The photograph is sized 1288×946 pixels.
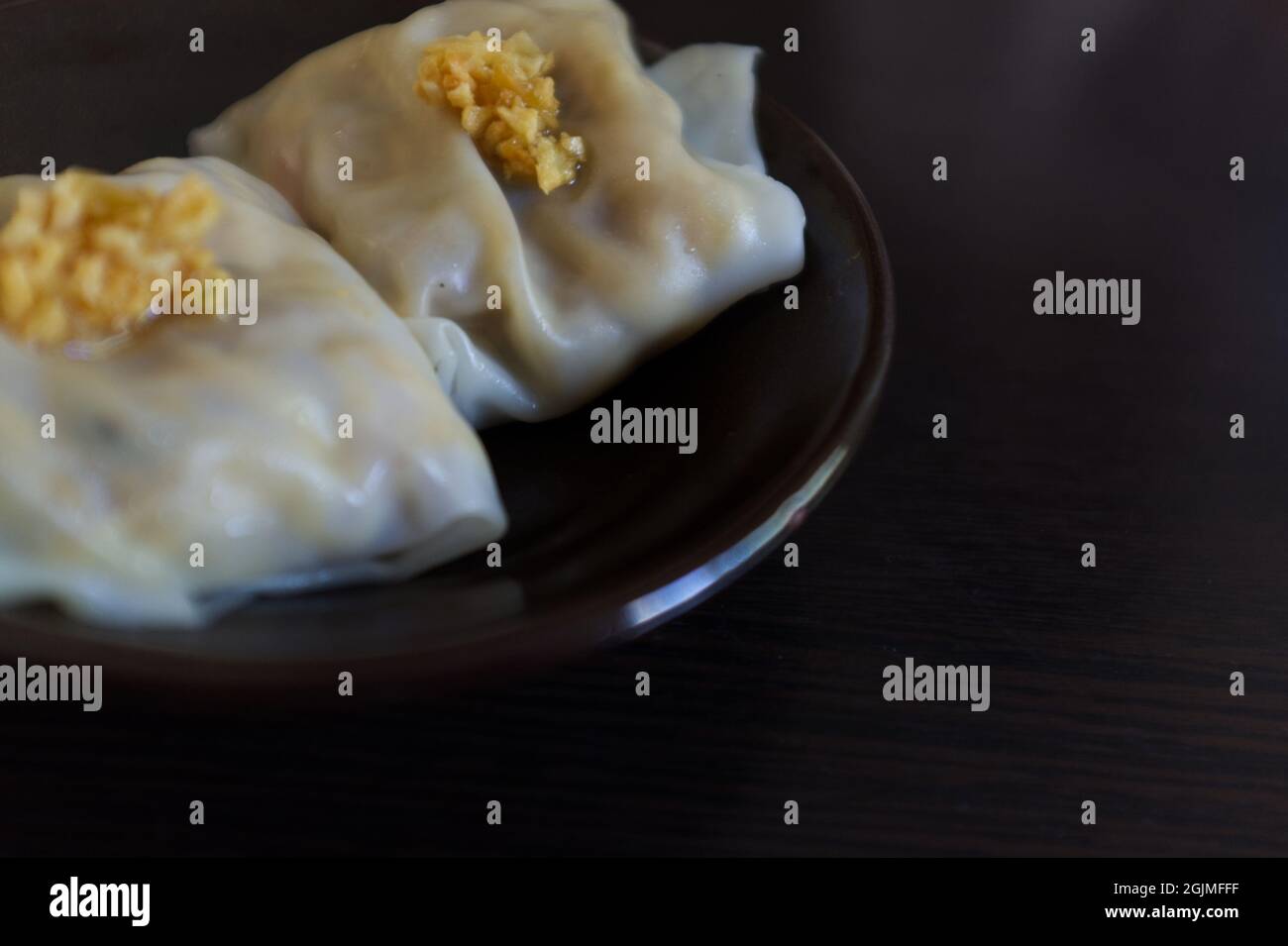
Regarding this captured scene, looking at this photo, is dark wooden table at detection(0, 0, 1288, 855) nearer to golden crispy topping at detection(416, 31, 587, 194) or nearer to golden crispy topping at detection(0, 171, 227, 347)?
golden crispy topping at detection(0, 171, 227, 347)

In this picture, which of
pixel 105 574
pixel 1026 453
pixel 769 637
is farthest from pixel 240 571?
pixel 1026 453

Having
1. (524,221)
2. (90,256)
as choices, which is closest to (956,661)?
(524,221)

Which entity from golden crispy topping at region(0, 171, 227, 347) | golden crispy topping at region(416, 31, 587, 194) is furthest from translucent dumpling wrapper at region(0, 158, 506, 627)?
golden crispy topping at region(416, 31, 587, 194)

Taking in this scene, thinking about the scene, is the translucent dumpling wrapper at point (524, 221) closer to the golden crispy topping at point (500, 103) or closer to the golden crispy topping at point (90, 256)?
the golden crispy topping at point (500, 103)

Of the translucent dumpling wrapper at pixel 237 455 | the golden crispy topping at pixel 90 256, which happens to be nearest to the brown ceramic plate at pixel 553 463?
the translucent dumpling wrapper at pixel 237 455

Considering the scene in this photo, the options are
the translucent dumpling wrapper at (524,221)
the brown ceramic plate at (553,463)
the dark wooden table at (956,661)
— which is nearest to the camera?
the brown ceramic plate at (553,463)

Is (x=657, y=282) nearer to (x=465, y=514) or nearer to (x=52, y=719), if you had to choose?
(x=465, y=514)
